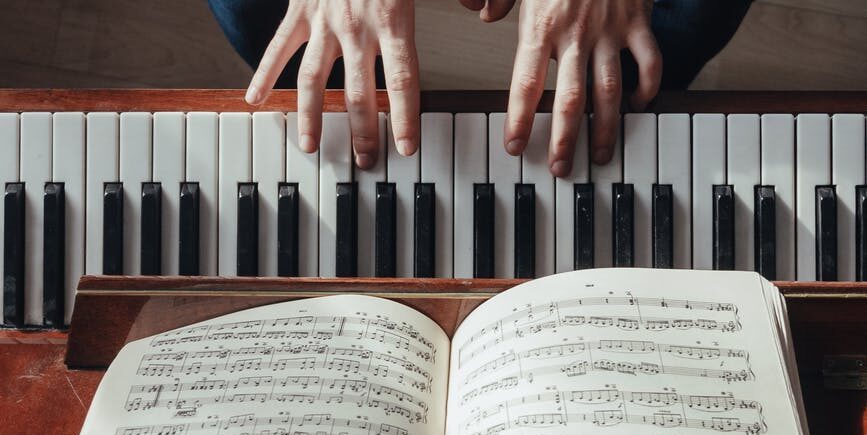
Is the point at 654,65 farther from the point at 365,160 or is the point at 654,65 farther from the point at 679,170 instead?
the point at 365,160

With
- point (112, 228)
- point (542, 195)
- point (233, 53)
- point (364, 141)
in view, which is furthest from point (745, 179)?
point (233, 53)

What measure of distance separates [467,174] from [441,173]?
1.3 inches

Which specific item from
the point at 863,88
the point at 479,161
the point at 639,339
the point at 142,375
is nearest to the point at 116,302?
the point at 142,375

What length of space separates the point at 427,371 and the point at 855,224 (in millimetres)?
589

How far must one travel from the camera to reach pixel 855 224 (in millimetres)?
1000

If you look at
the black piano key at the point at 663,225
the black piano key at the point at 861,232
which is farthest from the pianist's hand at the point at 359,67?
the black piano key at the point at 861,232

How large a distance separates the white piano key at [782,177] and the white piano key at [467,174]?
0.36 m

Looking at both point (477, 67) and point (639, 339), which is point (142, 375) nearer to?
point (639, 339)

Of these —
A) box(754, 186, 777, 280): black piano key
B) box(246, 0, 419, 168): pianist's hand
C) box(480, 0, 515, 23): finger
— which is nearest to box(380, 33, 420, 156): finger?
box(246, 0, 419, 168): pianist's hand

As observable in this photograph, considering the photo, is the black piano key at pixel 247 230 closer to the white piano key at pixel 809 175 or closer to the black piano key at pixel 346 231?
the black piano key at pixel 346 231

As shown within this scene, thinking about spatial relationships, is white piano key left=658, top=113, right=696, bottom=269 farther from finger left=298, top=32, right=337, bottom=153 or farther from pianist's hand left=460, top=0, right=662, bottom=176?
finger left=298, top=32, right=337, bottom=153

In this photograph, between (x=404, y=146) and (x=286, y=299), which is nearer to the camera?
(x=286, y=299)

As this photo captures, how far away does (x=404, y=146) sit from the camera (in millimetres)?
996

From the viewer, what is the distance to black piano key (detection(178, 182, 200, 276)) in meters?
1.02
